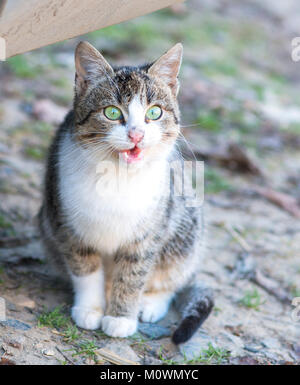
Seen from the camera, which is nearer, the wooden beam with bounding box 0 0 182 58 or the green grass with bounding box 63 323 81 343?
the wooden beam with bounding box 0 0 182 58

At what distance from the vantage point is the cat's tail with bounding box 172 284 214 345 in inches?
114

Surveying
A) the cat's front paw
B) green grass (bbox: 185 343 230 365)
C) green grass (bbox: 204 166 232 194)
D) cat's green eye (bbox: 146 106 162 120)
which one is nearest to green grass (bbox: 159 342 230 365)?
green grass (bbox: 185 343 230 365)

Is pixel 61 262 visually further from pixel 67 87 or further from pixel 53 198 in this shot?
pixel 67 87

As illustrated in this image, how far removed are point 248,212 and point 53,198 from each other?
2.18 metres

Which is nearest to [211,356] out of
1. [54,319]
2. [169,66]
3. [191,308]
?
[191,308]

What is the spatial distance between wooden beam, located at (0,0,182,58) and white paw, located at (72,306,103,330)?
145cm

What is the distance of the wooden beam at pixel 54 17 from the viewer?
2373 mm

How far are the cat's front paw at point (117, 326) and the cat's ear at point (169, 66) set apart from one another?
133 centimetres

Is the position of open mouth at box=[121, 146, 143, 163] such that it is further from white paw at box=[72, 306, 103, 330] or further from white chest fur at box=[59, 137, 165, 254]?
white paw at box=[72, 306, 103, 330]

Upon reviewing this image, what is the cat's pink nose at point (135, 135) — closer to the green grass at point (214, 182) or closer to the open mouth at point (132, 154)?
the open mouth at point (132, 154)

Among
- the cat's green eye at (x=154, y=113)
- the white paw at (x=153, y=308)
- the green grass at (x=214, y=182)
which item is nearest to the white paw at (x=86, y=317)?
the white paw at (x=153, y=308)

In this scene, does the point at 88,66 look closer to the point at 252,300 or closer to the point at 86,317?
the point at 86,317

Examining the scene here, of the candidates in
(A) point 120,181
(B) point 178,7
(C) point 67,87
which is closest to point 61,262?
(A) point 120,181

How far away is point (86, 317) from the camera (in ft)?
9.61
